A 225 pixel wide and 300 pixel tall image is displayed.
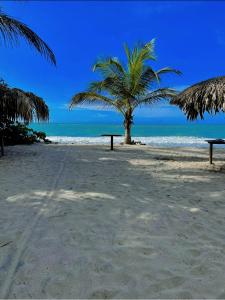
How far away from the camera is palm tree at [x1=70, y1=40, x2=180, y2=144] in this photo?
14677 millimetres

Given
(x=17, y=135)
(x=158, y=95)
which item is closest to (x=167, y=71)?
(x=158, y=95)

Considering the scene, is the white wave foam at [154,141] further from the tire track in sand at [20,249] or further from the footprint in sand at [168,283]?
the footprint in sand at [168,283]

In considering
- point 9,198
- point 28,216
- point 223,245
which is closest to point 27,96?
point 9,198

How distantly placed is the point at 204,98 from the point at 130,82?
311 inches

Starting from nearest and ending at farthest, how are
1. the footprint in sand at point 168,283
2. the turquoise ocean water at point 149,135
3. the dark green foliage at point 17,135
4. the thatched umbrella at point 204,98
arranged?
the footprint in sand at point 168,283 → the thatched umbrella at point 204,98 → the dark green foliage at point 17,135 → the turquoise ocean water at point 149,135

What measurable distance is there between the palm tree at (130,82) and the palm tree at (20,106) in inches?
202

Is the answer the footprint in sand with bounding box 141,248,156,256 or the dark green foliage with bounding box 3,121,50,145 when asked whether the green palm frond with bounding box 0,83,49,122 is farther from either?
the footprint in sand with bounding box 141,248,156,256

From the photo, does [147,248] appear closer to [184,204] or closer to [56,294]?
[56,294]

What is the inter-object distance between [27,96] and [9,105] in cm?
69

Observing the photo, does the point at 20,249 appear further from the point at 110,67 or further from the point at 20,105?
the point at 110,67

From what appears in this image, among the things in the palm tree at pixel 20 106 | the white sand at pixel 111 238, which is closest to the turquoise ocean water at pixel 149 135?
the palm tree at pixel 20 106

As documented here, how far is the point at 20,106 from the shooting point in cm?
941

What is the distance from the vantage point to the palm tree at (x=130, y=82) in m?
14.7

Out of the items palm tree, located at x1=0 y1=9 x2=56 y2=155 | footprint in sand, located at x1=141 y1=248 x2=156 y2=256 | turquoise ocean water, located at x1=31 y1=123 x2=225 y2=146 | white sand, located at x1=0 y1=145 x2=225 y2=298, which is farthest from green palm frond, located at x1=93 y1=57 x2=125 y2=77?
footprint in sand, located at x1=141 y1=248 x2=156 y2=256
